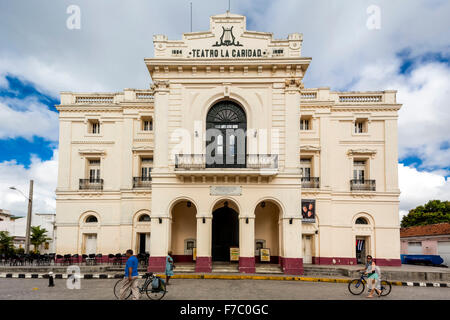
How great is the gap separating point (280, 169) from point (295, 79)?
5053 mm

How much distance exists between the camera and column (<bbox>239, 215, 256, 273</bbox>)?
17.6 m

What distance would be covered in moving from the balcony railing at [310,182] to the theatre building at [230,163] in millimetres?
73

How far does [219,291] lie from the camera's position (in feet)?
42.0

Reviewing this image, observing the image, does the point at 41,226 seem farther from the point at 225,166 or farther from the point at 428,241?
the point at 428,241

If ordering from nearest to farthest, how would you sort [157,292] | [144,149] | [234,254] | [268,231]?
1. [157,292]
2. [234,254]
3. [268,231]
4. [144,149]

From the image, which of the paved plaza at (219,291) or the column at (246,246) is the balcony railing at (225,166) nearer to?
the column at (246,246)

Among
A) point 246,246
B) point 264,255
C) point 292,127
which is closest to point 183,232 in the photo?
point 246,246

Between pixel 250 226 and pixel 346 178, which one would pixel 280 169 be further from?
pixel 346 178

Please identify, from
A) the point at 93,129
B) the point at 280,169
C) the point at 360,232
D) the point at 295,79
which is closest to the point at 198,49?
the point at 295,79

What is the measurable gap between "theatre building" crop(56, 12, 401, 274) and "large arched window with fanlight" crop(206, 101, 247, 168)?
6 cm

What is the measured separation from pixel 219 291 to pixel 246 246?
202 inches

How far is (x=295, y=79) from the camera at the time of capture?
1875 cm

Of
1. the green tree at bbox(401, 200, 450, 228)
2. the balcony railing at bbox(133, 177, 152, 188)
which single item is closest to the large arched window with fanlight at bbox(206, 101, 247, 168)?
the balcony railing at bbox(133, 177, 152, 188)

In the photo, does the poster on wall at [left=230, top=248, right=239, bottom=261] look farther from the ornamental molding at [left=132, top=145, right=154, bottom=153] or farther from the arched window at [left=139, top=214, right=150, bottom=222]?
the ornamental molding at [left=132, top=145, right=154, bottom=153]
